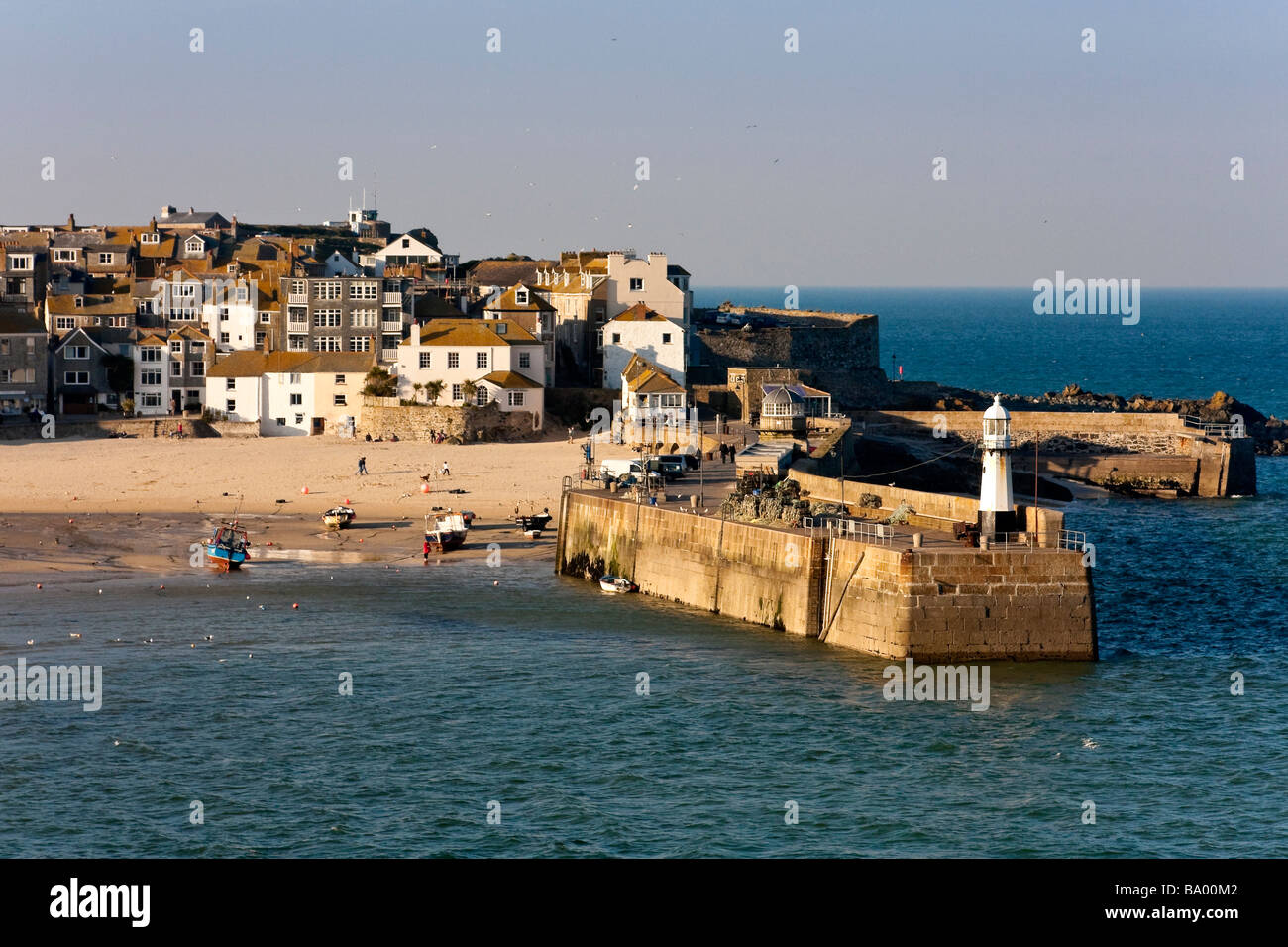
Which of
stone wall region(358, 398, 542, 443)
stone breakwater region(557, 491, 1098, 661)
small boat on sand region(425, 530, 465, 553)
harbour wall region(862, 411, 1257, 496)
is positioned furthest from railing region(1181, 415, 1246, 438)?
stone breakwater region(557, 491, 1098, 661)

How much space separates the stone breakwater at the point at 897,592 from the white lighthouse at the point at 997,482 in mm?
1234

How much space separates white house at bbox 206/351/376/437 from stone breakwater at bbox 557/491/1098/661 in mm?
34397

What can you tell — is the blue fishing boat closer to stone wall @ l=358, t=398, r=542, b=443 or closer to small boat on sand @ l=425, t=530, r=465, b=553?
small boat on sand @ l=425, t=530, r=465, b=553

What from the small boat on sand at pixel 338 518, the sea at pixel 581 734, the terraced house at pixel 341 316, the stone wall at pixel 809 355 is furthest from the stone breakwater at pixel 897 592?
the stone wall at pixel 809 355

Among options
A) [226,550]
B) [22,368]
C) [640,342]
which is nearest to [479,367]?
[640,342]

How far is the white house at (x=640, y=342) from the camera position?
263 ft

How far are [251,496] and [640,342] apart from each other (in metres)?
26.4

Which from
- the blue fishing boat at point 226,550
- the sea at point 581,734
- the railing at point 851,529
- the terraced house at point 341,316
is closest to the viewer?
the sea at point 581,734

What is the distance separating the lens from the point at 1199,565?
52.8 metres

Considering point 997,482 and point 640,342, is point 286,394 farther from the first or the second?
point 997,482

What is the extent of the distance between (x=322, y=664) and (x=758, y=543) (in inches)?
432

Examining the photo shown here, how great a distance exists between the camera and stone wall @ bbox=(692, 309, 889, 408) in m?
89.1

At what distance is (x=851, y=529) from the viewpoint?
1548 inches

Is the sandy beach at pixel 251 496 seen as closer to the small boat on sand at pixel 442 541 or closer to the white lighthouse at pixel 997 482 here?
the small boat on sand at pixel 442 541
